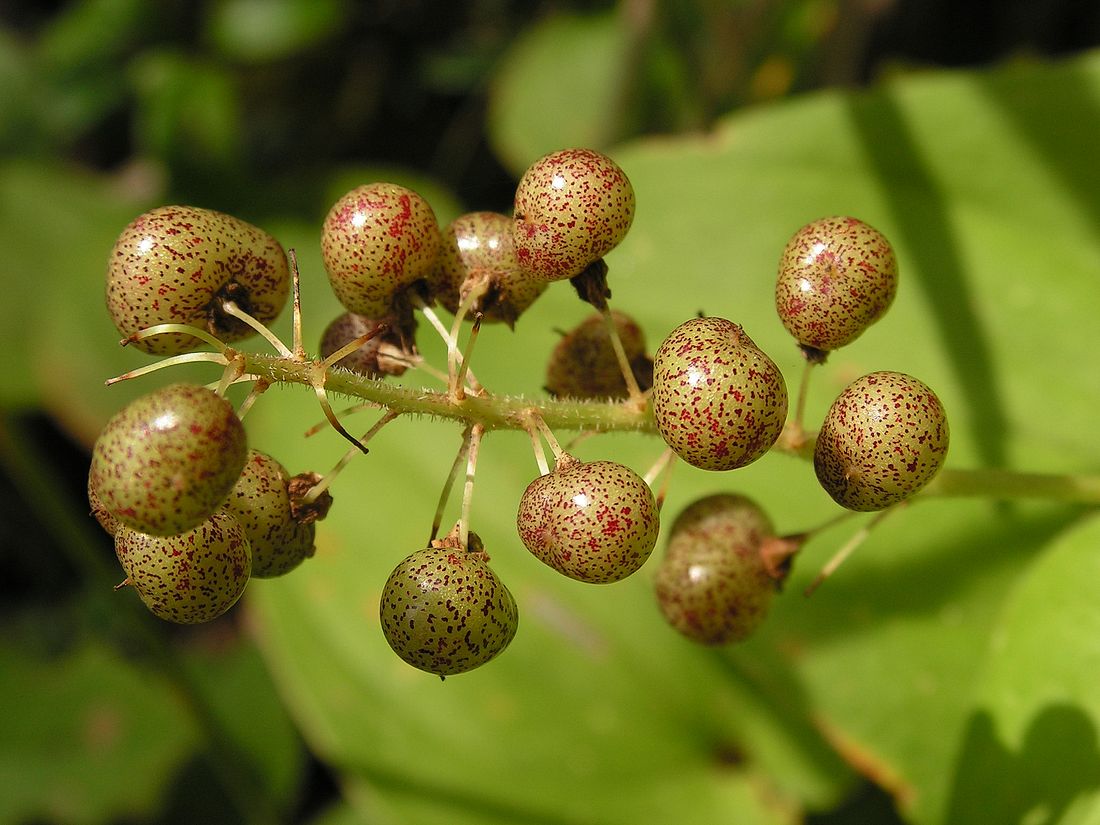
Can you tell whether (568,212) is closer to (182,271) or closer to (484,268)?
(484,268)

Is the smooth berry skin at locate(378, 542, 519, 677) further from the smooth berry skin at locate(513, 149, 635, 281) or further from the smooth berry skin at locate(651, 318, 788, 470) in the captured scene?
the smooth berry skin at locate(513, 149, 635, 281)

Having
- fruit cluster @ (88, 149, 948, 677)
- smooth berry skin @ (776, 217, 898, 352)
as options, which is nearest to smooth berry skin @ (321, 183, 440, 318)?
fruit cluster @ (88, 149, 948, 677)

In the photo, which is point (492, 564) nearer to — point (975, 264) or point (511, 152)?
point (975, 264)

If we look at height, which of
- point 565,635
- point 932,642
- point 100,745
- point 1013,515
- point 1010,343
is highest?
point 1010,343

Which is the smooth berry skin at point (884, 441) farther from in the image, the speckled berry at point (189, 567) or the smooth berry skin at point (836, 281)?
the speckled berry at point (189, 567)

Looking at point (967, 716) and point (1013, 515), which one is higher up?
point (1013, 515)

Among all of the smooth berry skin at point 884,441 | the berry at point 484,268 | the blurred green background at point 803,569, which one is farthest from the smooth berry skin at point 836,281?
the blurred green background at point 803,569

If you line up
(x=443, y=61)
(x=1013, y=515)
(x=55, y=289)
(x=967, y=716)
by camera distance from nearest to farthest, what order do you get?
(x=967, y=716) < (x=1013, y=515) < (x=55, y=289) < (x=443, y=61)

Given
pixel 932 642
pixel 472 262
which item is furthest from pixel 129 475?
pixel 932 642
